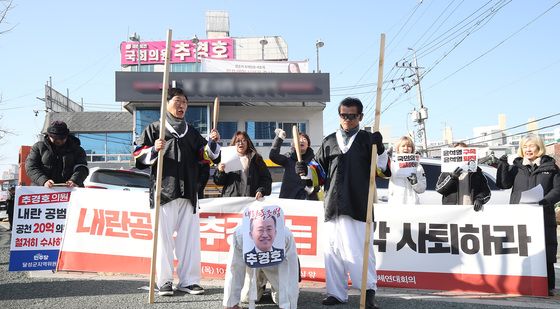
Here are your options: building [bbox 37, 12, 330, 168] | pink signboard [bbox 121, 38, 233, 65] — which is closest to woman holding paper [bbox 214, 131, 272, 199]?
building [bbox 37, 12, 330, 168]

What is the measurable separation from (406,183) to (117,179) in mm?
5257

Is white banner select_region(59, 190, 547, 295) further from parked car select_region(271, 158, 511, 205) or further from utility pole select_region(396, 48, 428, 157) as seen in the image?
utility pole select_region(396, 48, 428, 157)

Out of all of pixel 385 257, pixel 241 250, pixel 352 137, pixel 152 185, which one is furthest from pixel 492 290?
pixel 152 185

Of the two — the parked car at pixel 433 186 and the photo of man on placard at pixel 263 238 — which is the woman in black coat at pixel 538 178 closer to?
the parked car at pixel 433 186

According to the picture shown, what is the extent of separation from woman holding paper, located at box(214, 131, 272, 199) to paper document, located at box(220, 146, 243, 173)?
0.07 m

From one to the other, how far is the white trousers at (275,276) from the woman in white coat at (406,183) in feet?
7.10

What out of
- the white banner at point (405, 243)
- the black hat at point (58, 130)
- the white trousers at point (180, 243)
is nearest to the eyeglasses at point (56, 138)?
the black hat at point (58, 130)

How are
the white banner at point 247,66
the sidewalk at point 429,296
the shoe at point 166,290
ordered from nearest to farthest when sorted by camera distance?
the sidewalk at point 429,296 < the shoe at point 166,290 < the white banner at point 247,66

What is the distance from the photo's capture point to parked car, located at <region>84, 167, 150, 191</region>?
8461 millimetres

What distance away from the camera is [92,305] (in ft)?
13.4

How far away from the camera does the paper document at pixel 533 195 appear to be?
15.7 ft

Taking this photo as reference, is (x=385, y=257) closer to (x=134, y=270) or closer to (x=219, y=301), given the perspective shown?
(x=219, y=301)

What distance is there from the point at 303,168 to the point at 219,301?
1.36m

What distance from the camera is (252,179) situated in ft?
17.5
